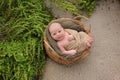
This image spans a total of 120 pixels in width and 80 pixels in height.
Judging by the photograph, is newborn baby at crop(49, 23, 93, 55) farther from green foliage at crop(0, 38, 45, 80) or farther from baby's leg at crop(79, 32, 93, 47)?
green foliage at crop(0, 38, 45, 80)

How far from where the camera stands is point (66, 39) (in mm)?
4141

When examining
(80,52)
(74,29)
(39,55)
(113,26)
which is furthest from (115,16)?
(39,55)

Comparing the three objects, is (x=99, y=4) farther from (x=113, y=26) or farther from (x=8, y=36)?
(x=8, y=36)

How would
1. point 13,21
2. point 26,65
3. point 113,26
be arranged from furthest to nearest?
point 113,26
point 13,21
point 26,65

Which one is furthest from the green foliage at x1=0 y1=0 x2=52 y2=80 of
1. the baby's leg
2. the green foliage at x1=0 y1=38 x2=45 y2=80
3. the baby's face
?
the baby's leg

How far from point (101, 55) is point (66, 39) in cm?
56

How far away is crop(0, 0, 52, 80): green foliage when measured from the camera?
156 inches

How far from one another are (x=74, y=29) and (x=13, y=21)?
805 millimetres

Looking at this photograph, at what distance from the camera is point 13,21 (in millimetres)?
4363

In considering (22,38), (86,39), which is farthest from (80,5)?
Answer: (22,38)

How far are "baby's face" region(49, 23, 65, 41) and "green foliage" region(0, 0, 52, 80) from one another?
0.20m

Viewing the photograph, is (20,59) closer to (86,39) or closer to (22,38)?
(22,38)

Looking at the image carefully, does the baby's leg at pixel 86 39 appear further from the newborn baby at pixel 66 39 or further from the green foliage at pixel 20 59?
the green foliage at pixel 20 59

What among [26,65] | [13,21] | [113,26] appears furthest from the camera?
[113,26]
